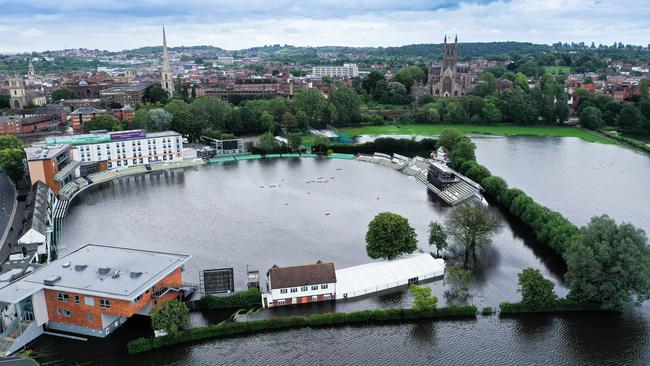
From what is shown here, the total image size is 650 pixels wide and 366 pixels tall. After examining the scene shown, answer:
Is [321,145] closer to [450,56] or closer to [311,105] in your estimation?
[311,105]

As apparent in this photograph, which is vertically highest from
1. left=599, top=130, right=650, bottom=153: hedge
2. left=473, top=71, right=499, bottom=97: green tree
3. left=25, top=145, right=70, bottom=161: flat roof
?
left=473, top=71, right=499, bottom=97: green tree

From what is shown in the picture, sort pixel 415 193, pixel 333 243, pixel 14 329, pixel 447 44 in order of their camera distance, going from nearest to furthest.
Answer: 1. pixel 14 329
2. pixel 333 243
3. pixel 415 193
4. pixel 447 44

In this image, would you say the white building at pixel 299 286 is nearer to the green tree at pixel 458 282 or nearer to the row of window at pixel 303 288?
the row of window at pixel 303 288

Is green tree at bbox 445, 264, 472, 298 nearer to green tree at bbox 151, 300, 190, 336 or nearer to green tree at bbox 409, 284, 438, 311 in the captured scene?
green tree at bbox 409, 284, 438, 311

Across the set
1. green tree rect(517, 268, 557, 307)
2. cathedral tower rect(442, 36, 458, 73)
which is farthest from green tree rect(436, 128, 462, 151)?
cathedral tower rect(442, 36, 458, 73)

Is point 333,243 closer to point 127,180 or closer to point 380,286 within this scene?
point 380,286

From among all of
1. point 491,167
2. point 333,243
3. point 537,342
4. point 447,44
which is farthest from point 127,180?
point 447,44

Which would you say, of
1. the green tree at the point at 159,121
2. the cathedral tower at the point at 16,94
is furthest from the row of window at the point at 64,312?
the cathedral tower at the point at 16,94
